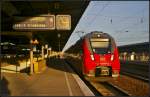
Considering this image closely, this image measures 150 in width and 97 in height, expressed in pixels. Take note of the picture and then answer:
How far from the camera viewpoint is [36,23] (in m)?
23.1

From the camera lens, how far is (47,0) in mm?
27625

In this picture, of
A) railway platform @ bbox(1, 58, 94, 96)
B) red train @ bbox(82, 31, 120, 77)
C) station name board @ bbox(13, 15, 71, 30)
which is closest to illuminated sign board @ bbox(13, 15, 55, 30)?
station name board @ bbox(13, 15, 71, 30)

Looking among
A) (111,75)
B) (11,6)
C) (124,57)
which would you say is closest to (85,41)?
(111,75)

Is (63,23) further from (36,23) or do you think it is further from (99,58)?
(99,58)

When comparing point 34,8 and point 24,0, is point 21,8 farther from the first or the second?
point 24,0

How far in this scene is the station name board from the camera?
22484mm

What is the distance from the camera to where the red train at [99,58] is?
24859mm

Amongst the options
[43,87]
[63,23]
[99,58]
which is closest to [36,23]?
[63,23]

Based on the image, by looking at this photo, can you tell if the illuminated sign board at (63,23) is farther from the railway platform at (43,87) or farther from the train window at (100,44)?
the train window at (100,44)

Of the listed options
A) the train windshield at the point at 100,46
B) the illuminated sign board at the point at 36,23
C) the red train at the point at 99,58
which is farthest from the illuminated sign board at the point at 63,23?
the train windshield at the point at 100,46

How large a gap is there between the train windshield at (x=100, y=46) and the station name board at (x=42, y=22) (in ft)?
10.5

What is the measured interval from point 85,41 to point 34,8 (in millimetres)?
7621

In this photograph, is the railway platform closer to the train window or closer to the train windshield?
the train windshield

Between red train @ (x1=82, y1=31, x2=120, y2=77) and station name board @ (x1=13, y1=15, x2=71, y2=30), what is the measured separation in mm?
3000
